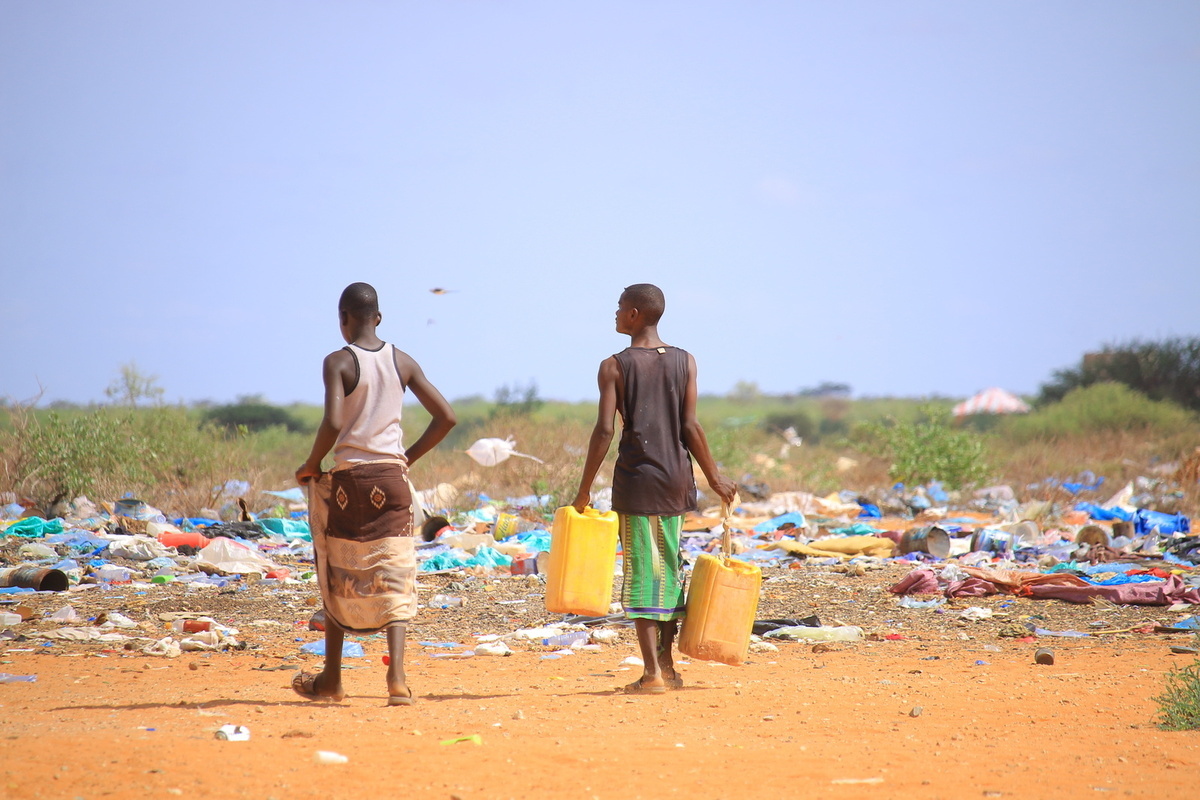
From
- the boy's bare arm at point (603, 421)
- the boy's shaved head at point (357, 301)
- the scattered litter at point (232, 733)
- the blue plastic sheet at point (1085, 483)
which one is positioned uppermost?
the boy's shaved head at point (357, 301)

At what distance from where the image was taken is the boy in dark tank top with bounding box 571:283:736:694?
455 cm

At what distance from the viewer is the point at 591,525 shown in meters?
4.62

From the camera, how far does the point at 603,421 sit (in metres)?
4.53

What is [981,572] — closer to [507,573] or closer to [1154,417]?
[507,573]

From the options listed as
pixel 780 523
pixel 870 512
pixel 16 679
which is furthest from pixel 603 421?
pixel 870 512

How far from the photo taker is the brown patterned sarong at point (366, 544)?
404 centimetres

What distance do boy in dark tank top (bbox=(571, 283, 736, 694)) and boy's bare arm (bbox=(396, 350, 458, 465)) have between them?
636 mm

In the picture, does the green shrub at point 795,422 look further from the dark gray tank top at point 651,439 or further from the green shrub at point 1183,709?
the green shrub at point 1183,709

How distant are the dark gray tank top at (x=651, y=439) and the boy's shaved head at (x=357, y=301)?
3.49 feet

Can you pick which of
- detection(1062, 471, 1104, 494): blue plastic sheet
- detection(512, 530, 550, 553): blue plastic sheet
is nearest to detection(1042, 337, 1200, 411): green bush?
detection(1062, 471, 1104, 494): blue plastic sheet

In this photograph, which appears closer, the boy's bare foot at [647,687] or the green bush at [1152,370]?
the boy's bare foot at [647,687]

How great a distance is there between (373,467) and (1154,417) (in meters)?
25.4

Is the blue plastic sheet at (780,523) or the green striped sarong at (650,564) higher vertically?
the green striped sarong at (650,564)

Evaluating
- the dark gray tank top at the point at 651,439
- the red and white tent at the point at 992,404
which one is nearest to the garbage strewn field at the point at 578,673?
the dark gray tank top at the point at 651,439
